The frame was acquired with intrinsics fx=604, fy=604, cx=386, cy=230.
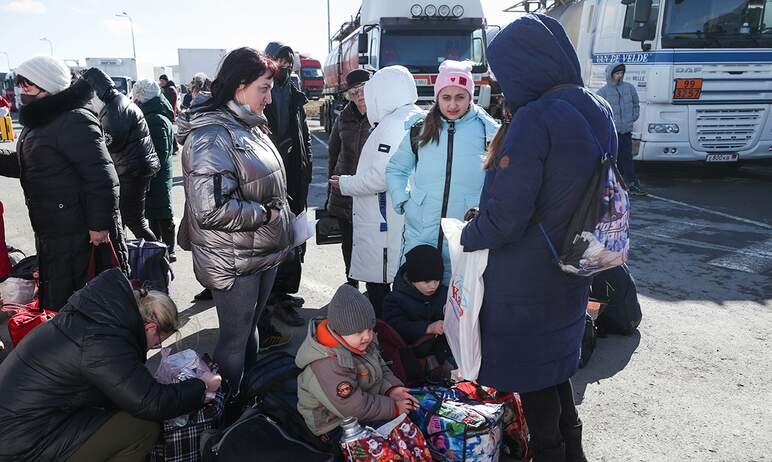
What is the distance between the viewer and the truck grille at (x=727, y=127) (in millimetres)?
9719

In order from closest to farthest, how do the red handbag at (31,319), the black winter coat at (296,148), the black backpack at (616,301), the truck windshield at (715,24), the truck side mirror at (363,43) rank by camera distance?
1. the red handbag at (31,319)
2. the black backpack at (616,301)
3. the black winter coat at (296,148)
4. the truck windshield at (715,24)
5. the truck side mirror at (363,43)

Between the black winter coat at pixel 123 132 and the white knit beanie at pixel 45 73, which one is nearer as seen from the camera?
the white knit beanie at pixel 45 73

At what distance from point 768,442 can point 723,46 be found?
323 inches

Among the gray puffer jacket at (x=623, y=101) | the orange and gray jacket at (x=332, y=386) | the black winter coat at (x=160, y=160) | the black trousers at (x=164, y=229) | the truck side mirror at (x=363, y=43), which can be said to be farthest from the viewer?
the truck side mirror at (x=363, y=43)

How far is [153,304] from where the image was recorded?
2.62 meters

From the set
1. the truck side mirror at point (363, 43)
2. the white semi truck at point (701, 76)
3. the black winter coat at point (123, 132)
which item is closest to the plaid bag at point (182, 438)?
the black winter coat at point (123, 132)

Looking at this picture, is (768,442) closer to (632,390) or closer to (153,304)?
(632,390)

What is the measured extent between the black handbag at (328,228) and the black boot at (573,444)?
8.00ft

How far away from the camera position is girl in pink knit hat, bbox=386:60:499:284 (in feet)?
10.5

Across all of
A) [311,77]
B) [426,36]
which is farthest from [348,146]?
[311,77]

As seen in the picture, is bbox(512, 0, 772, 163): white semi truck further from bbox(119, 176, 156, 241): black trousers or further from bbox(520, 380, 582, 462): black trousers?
bbox(520, 380, 582, 462): black trousers

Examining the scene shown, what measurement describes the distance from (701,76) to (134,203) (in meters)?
8.62

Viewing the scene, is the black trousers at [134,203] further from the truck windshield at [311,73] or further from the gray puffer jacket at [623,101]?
the truck windshield at [311,73]

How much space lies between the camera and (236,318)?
2.99 metres
